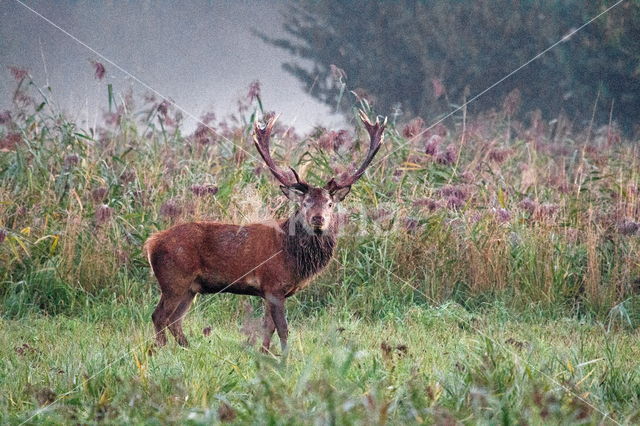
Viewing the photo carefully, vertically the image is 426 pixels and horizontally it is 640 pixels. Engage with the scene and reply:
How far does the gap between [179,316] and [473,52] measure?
19.0m

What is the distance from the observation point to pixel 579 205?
29.1 feet

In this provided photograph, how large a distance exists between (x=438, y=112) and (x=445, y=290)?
1646cm

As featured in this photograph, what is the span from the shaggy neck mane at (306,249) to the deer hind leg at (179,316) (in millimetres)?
732

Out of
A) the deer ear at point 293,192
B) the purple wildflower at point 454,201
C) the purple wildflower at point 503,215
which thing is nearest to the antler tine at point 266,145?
the deer ear at point 293,192

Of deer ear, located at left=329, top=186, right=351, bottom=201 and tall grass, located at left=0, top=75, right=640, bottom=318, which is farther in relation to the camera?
tall grass, located at left=0, top=75, right=640, bottom=318

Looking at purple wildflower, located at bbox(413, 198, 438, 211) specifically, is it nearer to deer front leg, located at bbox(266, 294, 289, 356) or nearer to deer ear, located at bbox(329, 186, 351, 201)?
deer ear, located at bbox(329, 186, 351, 201)

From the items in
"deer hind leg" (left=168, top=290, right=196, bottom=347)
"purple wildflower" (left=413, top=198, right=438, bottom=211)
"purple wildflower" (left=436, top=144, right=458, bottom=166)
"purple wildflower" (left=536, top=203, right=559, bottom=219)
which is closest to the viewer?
"deer hind leg" (left=168, top=290, right=196, bottom=347)

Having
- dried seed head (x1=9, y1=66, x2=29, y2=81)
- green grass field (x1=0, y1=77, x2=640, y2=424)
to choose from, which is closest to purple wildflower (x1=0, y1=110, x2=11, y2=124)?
green grass field (x1=0, y1=77, x2=640, y2=424)

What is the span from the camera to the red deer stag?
596 centimetres

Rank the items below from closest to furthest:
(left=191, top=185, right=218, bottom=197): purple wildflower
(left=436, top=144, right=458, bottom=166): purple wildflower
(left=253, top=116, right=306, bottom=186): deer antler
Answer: (left=253, top=116, right=306, bottom=186): deer antler → (left=191, top=185, right=218, bottom=197): purple wildflower → (left=436, top=144, right=458, bottom=166): purple wildflower

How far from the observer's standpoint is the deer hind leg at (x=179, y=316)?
5913 mm

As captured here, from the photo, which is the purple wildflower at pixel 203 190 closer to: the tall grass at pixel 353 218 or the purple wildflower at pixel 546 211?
the tall grass at pixel 353 218

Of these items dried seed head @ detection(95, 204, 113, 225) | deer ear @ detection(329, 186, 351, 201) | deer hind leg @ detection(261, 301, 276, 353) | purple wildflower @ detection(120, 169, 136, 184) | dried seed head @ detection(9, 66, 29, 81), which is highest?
dried seed head @ detection(9, 66, 29, 81)

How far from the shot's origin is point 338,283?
25.3 feet
